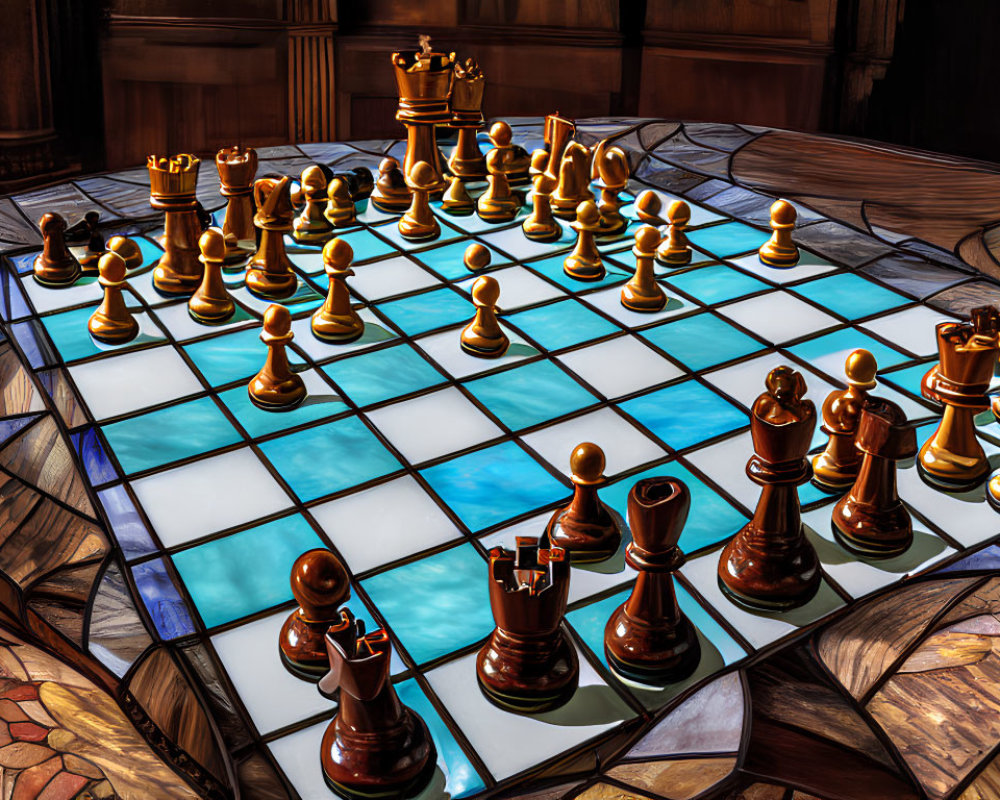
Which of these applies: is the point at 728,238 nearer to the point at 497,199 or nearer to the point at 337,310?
the point at 497,199

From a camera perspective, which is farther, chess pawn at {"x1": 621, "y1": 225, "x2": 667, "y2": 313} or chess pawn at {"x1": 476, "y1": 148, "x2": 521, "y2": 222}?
chess pawn at {"x1": 476, "y1": 148, "x2": 521, "y2": 222}

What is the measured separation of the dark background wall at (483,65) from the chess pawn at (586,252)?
2.01 m

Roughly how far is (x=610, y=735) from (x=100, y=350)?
1112mm

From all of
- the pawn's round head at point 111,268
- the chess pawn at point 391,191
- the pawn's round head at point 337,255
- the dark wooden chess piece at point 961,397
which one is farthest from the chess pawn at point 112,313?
the dark wooden chess piece at point 961,397

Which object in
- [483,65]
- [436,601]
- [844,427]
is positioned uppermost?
[483,65]

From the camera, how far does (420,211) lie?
202 cm

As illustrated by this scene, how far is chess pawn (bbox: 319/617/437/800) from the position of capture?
83 cm

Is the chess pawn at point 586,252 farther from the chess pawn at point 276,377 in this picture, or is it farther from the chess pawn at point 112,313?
the chess pawn at point 112,313

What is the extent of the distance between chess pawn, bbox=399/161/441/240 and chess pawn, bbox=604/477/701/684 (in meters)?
1.13

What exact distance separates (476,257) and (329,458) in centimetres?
60

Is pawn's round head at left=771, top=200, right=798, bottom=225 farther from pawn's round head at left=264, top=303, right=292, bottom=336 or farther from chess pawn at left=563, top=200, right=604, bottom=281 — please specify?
pawn's round head at left=264, top=303, right=292, bottom=336

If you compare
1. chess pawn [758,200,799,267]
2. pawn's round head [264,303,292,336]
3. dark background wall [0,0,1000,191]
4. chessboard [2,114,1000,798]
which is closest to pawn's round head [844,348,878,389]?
chessboard [2,114,1000,798]

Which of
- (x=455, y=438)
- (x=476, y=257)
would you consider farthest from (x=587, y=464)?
(x=476, y=257)

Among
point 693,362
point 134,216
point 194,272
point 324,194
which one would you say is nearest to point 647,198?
point 693,362
